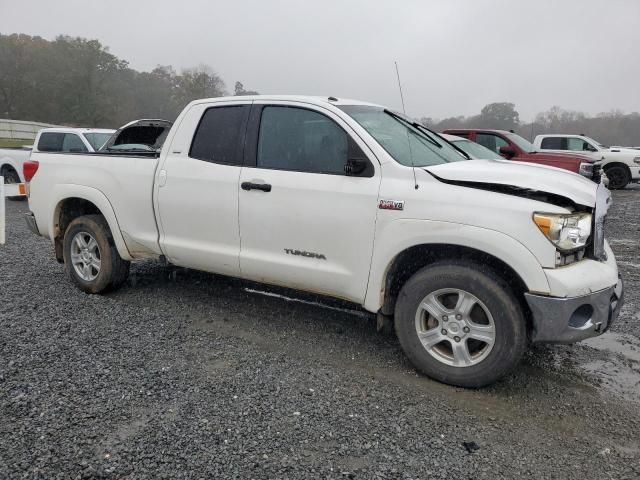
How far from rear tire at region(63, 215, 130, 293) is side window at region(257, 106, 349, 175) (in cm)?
199

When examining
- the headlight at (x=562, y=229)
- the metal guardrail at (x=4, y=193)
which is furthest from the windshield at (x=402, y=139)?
the metal guardrail at (x=4, y=193)

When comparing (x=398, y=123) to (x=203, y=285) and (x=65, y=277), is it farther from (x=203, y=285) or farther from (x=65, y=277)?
(x=65, y=277)

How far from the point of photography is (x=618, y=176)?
1655 cm

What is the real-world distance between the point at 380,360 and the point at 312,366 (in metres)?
0.51

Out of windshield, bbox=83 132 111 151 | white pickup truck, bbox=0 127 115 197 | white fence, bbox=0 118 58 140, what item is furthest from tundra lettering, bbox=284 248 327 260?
white fence, bbox=0 118 58 140

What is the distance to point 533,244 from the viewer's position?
293 cm

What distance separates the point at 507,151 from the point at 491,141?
0.87 meters

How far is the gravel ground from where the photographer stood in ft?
8.20

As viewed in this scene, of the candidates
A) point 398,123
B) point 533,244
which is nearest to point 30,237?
point 398,123

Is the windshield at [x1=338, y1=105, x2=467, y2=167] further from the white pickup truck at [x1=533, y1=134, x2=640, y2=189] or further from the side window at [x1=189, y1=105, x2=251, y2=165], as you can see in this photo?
the white pickup truck at [x1=533, y1=134, x2=640, y2=189]

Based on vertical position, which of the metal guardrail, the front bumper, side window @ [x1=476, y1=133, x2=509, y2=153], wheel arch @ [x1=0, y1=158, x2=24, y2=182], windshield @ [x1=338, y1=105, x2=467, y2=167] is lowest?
wheel arch @ [x1=0, y1=158, x2=24, y2=182]

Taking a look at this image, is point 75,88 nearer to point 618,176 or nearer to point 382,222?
point 618,176

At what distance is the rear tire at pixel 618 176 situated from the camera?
645 inches

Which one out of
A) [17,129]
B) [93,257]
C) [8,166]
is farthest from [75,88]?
[93,257]
